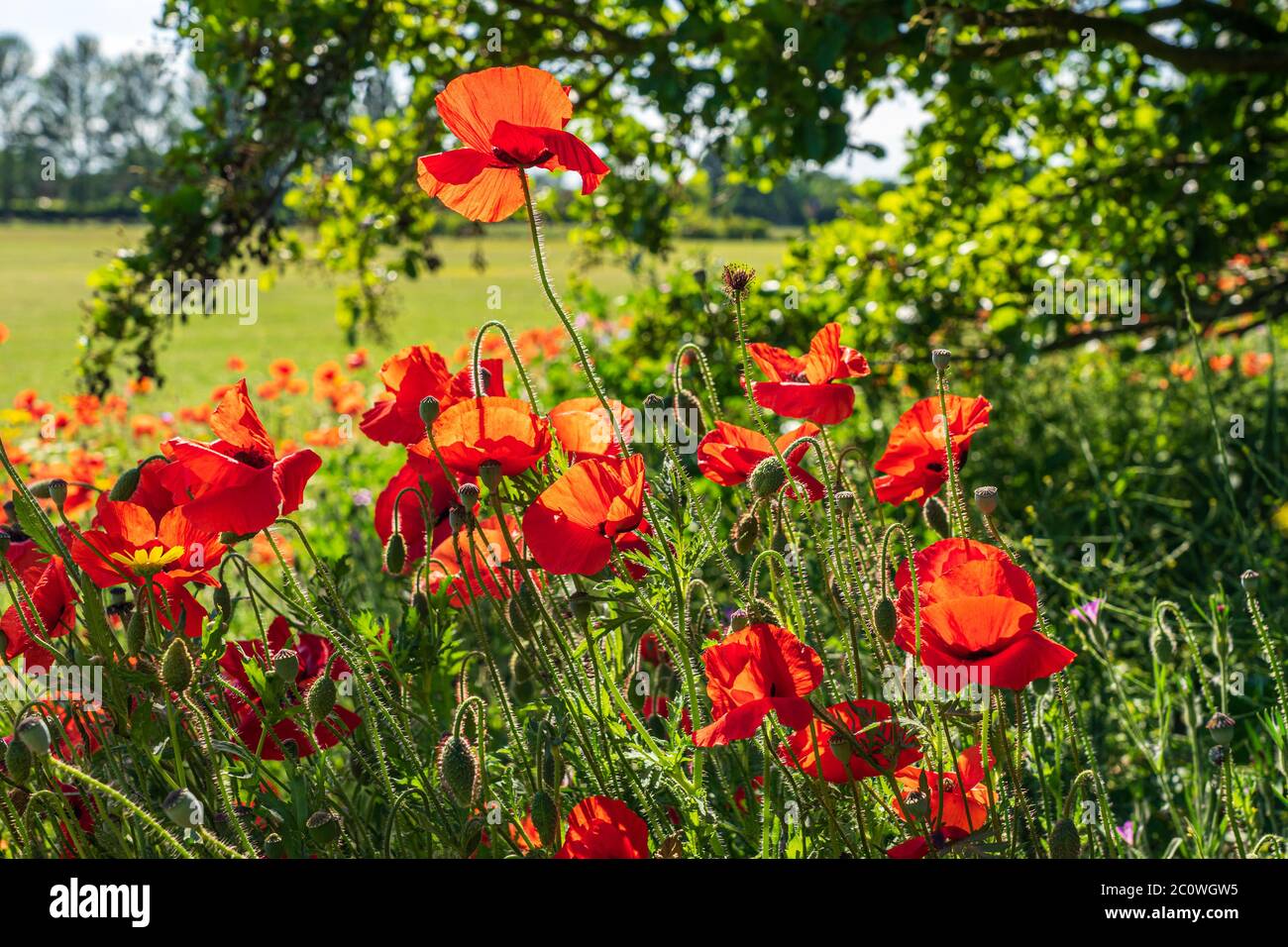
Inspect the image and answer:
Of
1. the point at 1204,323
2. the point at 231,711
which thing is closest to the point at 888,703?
the point at 231,711

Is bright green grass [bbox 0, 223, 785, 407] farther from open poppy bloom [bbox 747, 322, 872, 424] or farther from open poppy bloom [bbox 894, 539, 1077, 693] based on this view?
open poppy bloom [bbox 894, 539, 1077, 693]

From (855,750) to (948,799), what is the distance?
20 centimetres

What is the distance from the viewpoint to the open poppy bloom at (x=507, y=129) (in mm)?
1122

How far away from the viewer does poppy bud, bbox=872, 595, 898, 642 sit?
1121 millimetres

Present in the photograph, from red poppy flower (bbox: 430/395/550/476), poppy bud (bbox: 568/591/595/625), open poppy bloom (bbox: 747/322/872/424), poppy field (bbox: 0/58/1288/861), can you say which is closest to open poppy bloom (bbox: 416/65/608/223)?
poppy field (bbox: 0/58/1288/861)

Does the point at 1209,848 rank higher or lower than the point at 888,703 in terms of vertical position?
lower

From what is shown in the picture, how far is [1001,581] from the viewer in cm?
100

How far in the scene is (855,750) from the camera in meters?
1.06

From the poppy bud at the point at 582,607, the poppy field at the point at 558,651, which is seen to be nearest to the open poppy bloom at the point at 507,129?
the poppy field at the point at 558,651

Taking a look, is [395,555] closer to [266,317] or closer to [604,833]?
[604,833]
